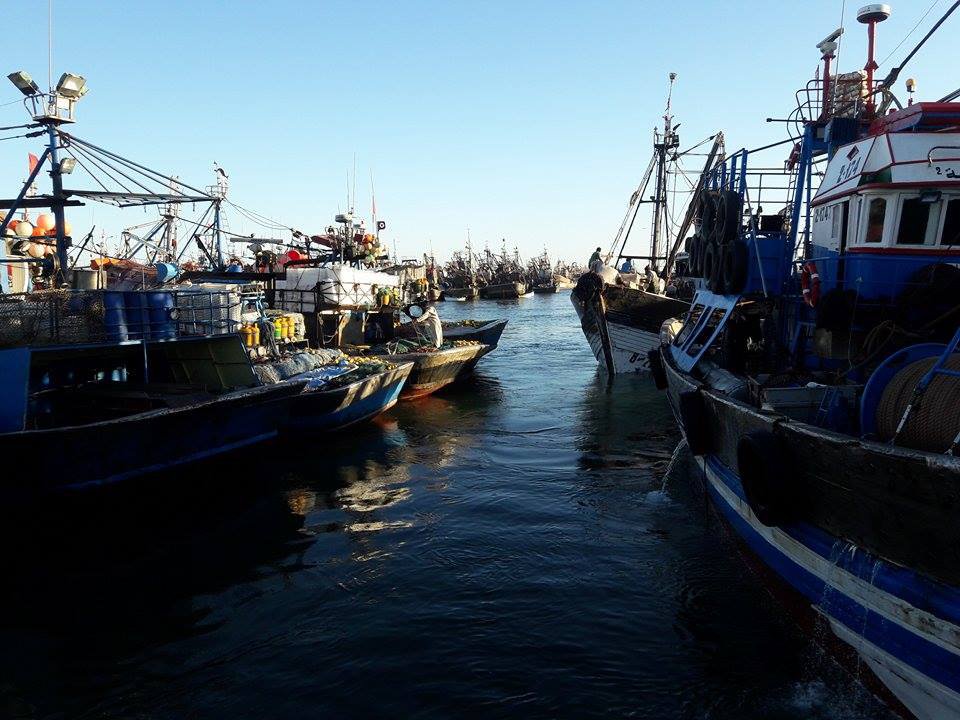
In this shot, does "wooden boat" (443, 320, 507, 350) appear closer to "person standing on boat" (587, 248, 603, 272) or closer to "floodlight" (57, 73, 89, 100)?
"person standing on boat" (587, 248, 603, 272)

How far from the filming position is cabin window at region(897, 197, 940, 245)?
26.5ft

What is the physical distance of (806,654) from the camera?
6.48 metres

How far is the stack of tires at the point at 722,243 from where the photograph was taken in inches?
440

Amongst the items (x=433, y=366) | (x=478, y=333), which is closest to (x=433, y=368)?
(x=433, y=366)

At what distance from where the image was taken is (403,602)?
8.03 m

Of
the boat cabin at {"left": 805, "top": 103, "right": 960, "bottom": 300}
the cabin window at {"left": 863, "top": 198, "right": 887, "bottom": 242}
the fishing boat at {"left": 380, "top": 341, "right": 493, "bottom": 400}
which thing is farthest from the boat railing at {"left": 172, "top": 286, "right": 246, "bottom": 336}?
the cabin window at {"left": 863, "top": 198, "right": 887, "bottom": 242}

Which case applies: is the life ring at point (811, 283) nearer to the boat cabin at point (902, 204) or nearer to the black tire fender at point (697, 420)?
the boat cabin at point (902, 204)

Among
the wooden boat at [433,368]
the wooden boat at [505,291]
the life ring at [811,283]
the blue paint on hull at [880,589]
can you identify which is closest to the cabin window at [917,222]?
the life ring at [811,283]

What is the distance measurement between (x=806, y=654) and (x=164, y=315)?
12.2m

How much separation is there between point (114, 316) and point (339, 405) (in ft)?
17.4

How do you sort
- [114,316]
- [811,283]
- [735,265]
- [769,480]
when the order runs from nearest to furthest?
1. [769,480]
2. [811,283]
3. [735,265]
4. [114,316]

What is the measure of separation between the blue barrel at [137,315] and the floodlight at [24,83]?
6.92 m

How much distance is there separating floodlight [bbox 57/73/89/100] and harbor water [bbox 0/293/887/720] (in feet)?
31.9

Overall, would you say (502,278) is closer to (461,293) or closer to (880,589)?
(461,293)
